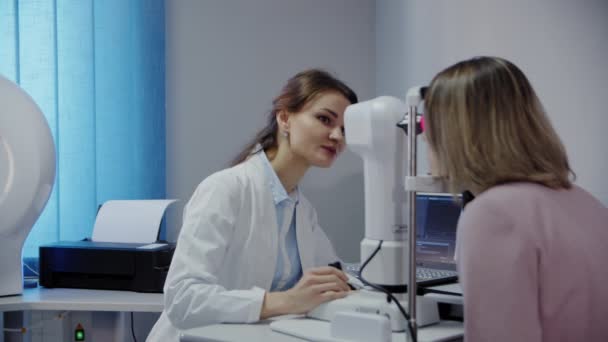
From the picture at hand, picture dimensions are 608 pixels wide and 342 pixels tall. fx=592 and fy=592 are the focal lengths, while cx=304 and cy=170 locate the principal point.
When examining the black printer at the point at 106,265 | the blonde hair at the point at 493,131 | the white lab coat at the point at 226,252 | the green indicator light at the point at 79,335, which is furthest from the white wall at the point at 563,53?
the green indicator light at the point at 79,335

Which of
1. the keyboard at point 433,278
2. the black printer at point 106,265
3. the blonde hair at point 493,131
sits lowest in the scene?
the black printer at point 106,265

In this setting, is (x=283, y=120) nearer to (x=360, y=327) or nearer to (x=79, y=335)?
(x=360, y=327)

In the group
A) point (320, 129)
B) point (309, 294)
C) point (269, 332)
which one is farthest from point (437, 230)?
point (269, 332)

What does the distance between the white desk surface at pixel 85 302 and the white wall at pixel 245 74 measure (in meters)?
0.59

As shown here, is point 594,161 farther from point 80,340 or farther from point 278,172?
point 80,340

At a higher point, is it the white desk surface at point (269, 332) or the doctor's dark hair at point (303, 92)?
the doctor's dark hair at point (303, 92)

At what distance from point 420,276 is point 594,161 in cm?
40

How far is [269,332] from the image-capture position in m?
1.10

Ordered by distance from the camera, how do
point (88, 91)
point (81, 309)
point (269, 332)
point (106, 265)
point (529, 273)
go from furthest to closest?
point (88, 91), point (106, 265), point (81, 309), point (269, 332), point (529, 273)

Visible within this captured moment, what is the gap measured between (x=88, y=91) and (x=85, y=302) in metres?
0.85

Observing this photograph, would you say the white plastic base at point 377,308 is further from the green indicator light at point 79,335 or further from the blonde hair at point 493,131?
the green indicator light at point 79,335

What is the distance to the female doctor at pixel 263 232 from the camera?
1.18 meters

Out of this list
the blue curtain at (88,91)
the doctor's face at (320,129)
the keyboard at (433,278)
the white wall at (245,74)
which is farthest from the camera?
the white wall at (245,74)

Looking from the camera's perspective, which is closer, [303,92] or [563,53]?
[563,53]
